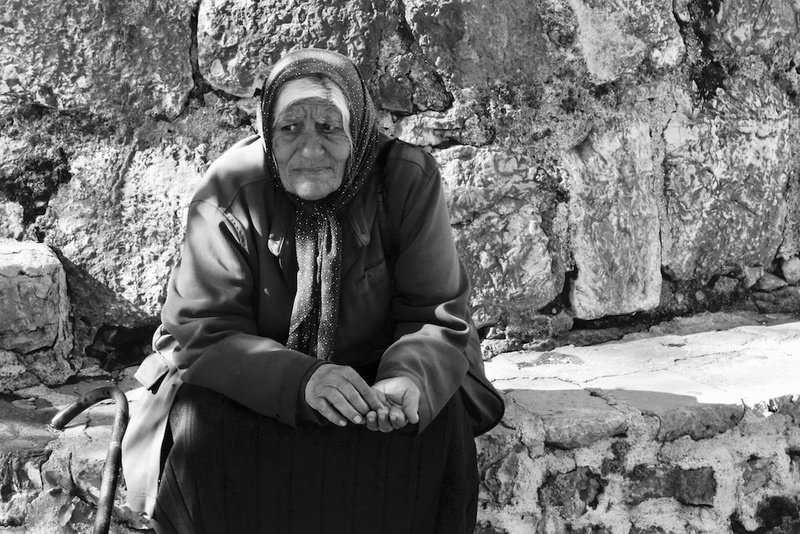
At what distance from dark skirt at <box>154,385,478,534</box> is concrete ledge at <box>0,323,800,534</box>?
363 millimetres

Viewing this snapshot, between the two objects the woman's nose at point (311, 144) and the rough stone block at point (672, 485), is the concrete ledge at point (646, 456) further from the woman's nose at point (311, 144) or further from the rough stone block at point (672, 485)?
the woman's nose at point (311, 144)

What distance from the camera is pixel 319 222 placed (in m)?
2.17

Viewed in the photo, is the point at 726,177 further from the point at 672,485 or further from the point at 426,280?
the point at 426,280

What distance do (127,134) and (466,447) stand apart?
4.71 ft

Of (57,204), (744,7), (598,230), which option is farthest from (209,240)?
(744,7)

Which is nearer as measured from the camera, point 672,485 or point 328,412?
point 328,412

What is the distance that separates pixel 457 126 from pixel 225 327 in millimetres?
1107

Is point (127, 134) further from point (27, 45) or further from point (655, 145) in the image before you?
point (655, 145)

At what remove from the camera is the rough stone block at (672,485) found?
2525 mm

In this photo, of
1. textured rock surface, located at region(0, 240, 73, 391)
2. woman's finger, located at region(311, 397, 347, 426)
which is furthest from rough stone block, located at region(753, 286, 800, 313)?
textured rock surface, located at region(0, 240, 73, 391)

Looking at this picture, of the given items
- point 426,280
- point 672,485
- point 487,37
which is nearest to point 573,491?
point 672,485

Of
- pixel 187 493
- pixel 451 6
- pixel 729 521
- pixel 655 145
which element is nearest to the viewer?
pixel 187 493

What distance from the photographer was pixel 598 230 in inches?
116

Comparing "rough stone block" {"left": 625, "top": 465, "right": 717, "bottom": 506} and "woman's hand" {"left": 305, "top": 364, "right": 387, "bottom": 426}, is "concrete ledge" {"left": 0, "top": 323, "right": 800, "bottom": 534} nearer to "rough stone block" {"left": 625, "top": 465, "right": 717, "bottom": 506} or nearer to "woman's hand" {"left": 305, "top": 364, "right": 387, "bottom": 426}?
"rough stone block" {"left": 625, "top": 465, "right": 717, "bottom": 506}
